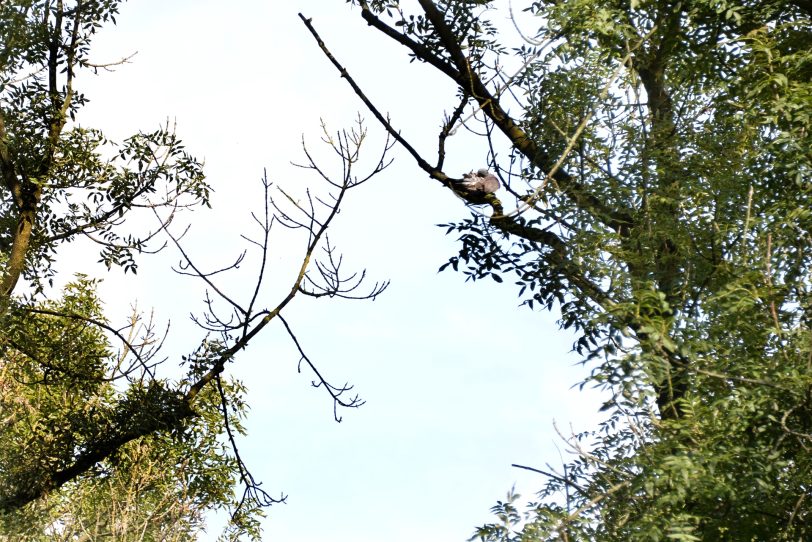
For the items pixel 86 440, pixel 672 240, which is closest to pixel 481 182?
pixel 672 240

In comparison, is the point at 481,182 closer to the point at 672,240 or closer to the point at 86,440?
the point at 672,240

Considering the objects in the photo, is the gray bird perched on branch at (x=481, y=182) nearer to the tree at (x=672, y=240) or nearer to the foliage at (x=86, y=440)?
the tree at (x=672, y=240)

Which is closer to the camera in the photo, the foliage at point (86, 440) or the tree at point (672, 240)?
the tree at point (672, 240)

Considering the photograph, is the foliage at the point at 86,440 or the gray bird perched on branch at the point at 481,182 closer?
the gray bird perched on branch at the point at 481,182

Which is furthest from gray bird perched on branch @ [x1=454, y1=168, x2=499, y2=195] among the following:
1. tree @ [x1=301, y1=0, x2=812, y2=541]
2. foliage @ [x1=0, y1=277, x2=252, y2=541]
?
foliage @ [x1=0, y1=277, x2=252, y2=541]

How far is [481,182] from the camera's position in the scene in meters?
10.3

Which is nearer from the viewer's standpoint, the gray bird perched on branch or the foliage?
the gray bird perched on branch

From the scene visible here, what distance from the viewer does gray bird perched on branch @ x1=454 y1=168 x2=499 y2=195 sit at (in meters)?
10.3

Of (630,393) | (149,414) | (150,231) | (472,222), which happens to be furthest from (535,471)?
(150,231)

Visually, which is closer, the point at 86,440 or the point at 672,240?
the point at 672,240

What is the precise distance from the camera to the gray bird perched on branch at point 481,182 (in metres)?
10.3

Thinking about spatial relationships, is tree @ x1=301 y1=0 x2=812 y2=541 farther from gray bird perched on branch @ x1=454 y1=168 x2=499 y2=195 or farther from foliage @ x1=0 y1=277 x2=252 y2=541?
foliage @ x1=0 y1=277 x2=252 y2=541

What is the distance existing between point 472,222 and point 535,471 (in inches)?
139

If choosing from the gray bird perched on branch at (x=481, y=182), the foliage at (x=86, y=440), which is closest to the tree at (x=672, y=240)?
the gray bird perched on branch at (x=481, y=182)
